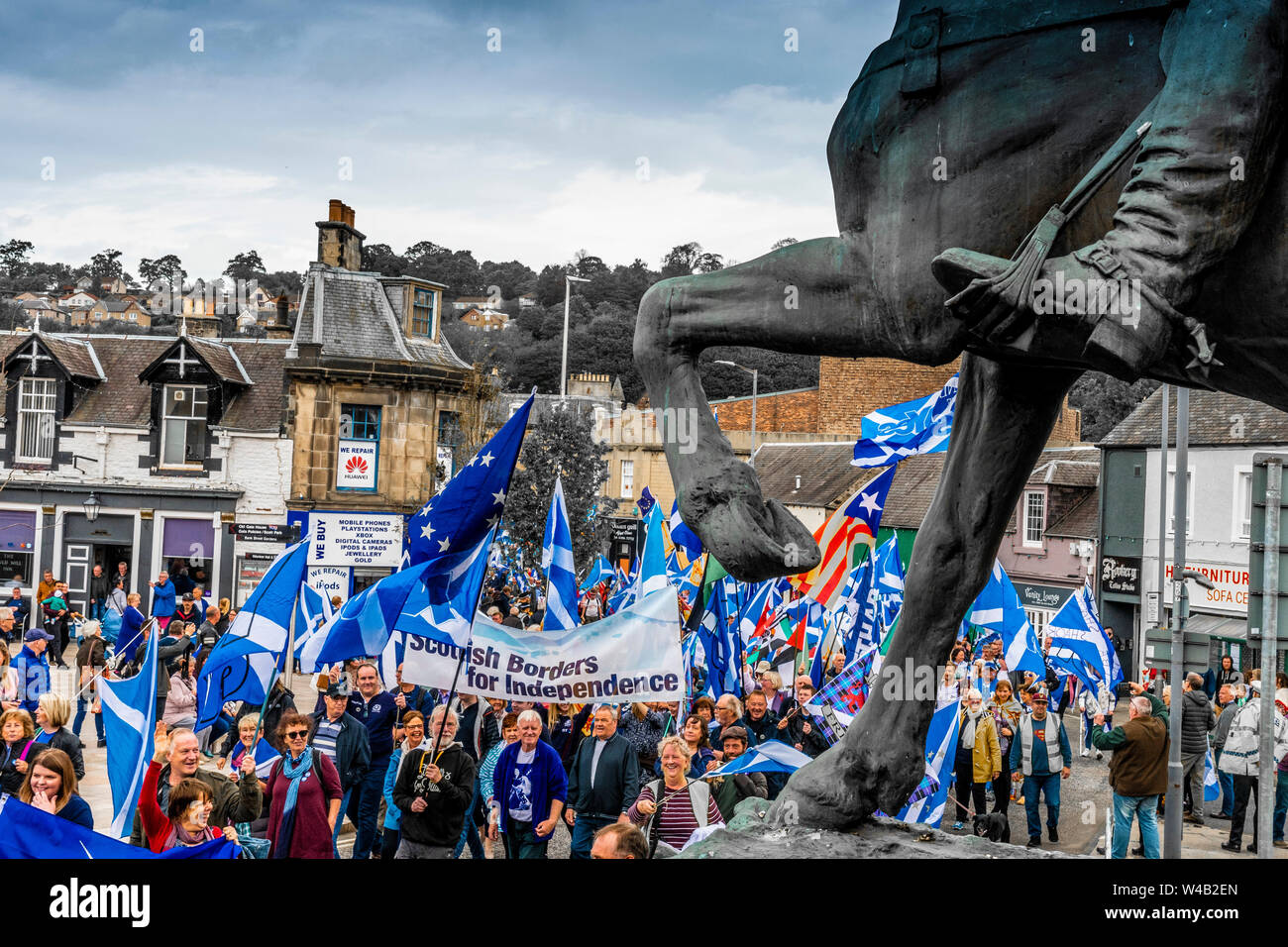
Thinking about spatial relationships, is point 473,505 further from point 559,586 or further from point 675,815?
point 675,815

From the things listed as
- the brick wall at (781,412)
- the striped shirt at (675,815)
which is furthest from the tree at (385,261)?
the striped shirt at (675,815)

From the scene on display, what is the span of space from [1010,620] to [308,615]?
7.74 meters

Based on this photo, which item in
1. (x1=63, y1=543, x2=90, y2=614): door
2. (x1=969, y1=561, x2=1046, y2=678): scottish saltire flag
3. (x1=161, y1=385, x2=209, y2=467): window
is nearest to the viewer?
(x1=969, y1=561, x2=1046, y2=678): scottish saltire flag

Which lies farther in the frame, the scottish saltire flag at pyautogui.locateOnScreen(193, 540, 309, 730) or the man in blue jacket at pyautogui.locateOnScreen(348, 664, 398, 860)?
the scottish saltire flag at pyautogui.locateOnScreen(193, 540, 309, 730)

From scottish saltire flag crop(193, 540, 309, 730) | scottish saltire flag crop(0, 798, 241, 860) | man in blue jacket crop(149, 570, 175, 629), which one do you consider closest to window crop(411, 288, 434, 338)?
man in blue jacket crop(149, 570, 175, 629)

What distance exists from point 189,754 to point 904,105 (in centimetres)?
656

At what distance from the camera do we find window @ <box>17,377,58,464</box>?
3622 cm

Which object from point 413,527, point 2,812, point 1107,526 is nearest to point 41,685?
point 413,527

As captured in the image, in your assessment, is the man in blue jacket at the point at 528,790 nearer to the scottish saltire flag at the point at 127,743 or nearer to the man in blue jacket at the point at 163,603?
the scottish saltire flag at the point at 127,743

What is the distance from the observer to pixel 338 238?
37.0 m

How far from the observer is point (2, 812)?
15.0ft

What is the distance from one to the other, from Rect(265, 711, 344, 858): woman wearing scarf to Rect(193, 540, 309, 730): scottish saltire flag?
2040 millimetres

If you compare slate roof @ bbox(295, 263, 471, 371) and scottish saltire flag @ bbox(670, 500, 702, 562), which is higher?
slate roof @ bbox(295, 263, 471, 371)

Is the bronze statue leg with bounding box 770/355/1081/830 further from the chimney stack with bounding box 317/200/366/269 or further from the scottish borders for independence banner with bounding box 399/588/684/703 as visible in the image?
the chimney stack with bounding box 317/200/366/269
